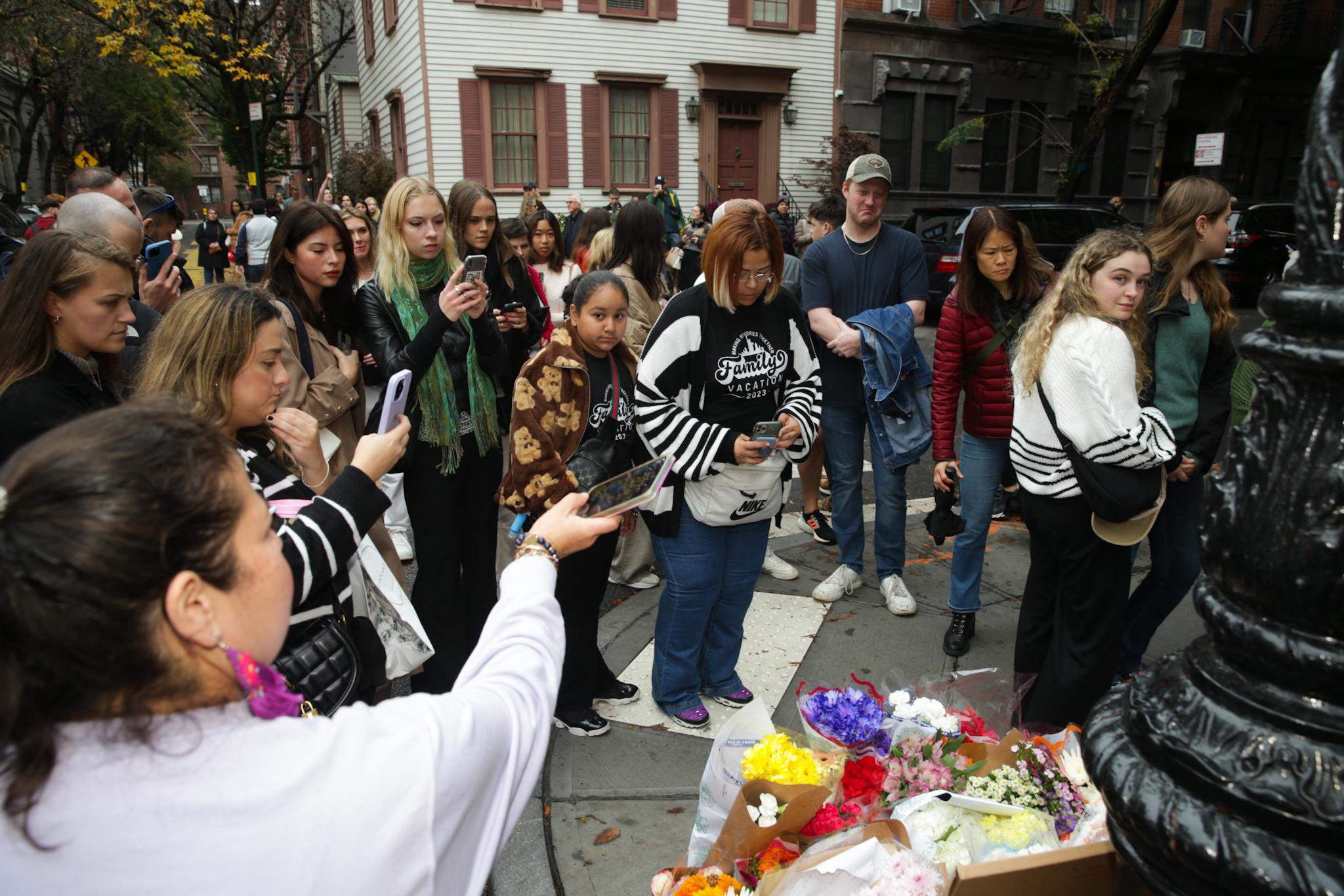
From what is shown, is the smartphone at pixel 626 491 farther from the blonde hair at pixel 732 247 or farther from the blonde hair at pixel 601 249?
the blonde hair at pixel 601 249

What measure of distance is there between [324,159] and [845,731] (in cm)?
3629

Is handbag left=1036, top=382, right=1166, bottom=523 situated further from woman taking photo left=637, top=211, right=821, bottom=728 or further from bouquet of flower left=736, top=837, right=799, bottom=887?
bouquet of flower left=736, top=837, right=799, bottom=887

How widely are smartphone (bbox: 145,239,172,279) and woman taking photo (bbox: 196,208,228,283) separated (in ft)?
37.2

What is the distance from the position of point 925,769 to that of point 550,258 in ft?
17.4

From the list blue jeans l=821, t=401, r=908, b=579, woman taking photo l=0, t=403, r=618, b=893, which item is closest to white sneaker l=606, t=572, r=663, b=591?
blue jeans l=821, t=401, r=908, b=579

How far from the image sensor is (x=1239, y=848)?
3.35 feet

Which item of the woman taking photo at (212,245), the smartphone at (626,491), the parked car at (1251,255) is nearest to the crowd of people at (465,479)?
the smartphone at (626,491)

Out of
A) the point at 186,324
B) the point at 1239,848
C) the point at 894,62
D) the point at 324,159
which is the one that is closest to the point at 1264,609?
the point at 1239,848

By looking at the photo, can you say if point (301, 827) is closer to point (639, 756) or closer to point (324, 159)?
point (639, 756)

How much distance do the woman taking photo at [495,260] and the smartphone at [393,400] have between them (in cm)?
149

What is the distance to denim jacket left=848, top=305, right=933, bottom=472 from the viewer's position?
13.8 ft

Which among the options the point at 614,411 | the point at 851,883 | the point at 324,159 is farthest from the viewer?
the point at 324,159

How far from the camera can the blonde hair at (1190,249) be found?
344cm

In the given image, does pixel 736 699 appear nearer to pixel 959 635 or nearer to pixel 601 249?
pixel 959 635
